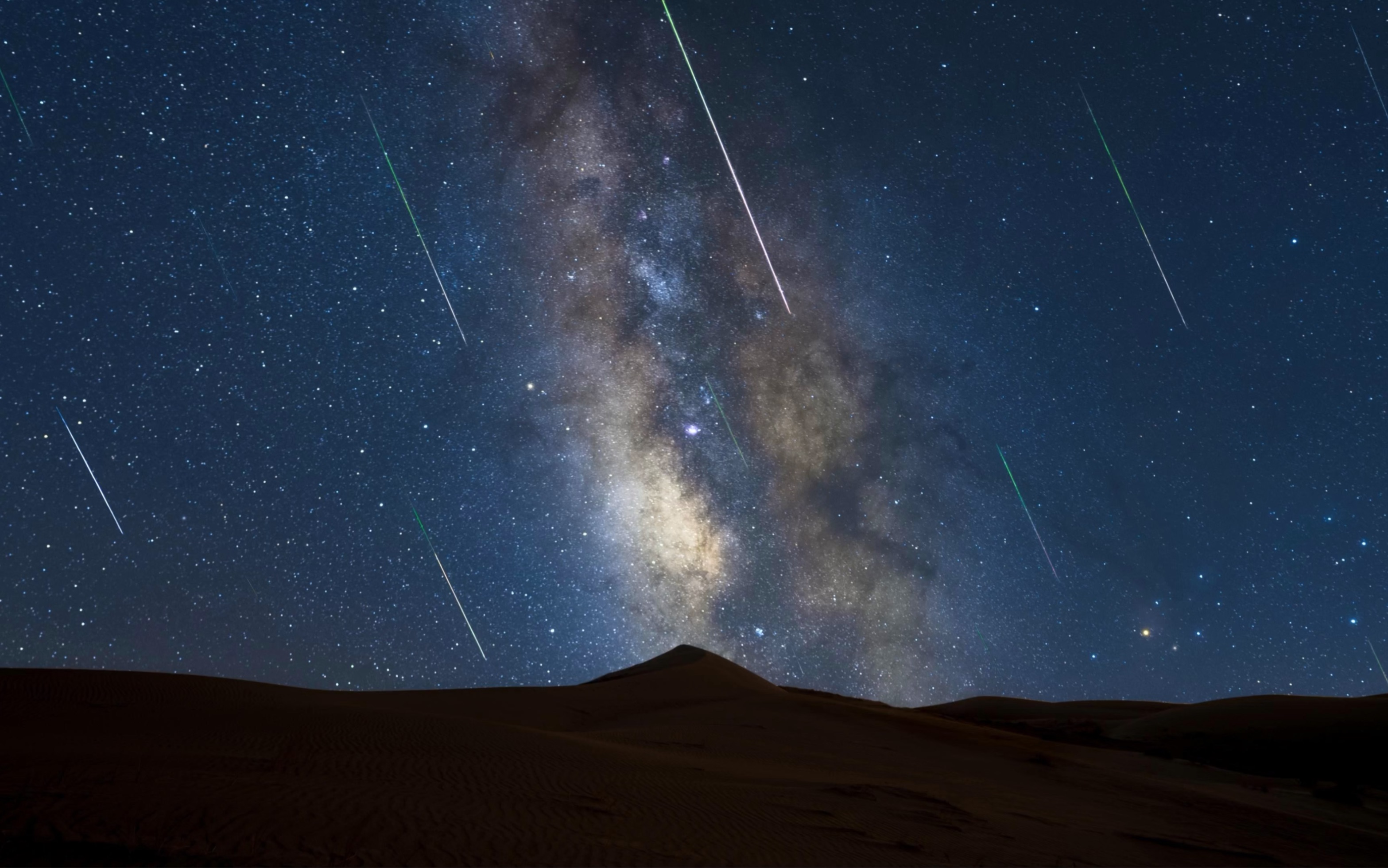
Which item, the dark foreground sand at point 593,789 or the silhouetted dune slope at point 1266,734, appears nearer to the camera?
the dark foreground sand at point 593,789

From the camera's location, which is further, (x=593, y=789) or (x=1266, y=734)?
(x=1266, y=734)

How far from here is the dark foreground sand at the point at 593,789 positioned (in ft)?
18.2

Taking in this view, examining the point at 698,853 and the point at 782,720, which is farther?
the point at 782,720

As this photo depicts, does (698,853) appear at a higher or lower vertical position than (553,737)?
lower

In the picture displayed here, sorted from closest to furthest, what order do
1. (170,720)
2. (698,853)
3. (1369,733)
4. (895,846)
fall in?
(698,853) < (895,846) < (170,720) < (1369,733)

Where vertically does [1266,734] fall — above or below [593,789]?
above

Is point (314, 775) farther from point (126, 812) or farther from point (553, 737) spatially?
point (553, 737)

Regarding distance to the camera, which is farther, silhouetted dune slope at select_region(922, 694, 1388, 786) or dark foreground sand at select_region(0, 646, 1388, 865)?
silhouetted dune slope at select_region(922, 694, 1388, 786)

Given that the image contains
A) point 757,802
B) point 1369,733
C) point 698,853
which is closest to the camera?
point 698,853

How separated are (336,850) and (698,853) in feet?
10.0

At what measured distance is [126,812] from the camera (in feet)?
17.3

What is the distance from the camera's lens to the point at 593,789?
8461mm

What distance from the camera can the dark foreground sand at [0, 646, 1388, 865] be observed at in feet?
18.2

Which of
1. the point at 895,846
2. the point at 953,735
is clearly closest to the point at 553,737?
the point at 895,846
